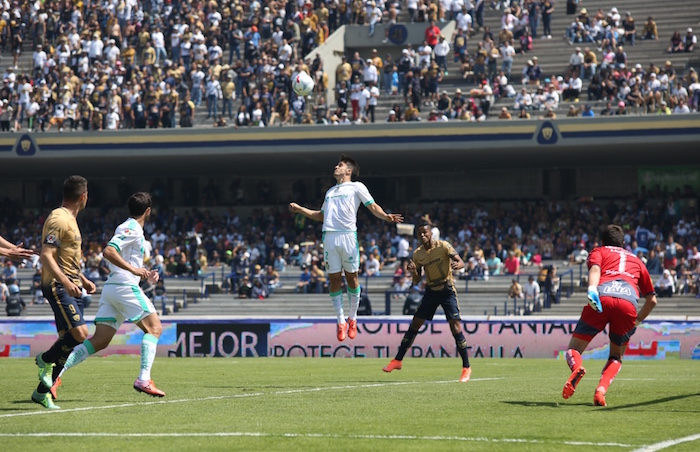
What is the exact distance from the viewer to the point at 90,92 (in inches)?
1593

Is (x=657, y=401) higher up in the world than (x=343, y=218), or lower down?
lower down

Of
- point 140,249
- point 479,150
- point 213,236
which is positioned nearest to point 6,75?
point 213,236

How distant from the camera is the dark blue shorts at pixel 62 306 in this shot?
33.3 feet

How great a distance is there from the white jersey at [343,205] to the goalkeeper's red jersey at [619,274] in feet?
13.8

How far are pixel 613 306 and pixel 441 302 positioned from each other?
4.76 meters

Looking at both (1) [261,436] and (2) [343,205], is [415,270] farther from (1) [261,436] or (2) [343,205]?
(1) [261,436]

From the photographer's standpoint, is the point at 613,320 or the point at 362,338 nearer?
the point at 613,320

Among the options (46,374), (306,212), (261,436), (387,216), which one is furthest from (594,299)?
(46,374)

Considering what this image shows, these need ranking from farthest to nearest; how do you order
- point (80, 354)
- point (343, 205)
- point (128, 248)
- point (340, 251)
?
1. point (340, 251)
2. point (343, 205)
3. point (80, 354)
4. point (128, 248)

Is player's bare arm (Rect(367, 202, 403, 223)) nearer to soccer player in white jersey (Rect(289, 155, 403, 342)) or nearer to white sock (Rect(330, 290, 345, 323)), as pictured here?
soccer player in white jersey (Rect(289, 155, 403, 342))

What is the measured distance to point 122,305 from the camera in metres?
10.4

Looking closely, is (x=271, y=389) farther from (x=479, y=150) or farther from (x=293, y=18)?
(x=293, y=18)

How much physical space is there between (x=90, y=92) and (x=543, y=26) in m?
18.4

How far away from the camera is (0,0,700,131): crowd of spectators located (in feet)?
125
